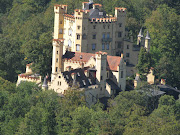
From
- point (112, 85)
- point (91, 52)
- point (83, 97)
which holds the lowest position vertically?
point (83, 97)

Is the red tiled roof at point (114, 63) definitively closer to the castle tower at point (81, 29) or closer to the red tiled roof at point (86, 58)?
the red tiled roof at point (86, 58)

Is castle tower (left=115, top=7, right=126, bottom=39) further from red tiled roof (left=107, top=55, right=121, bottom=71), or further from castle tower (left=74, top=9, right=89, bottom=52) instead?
red tiled roof (left=107, top=55, right=121, bottom=71)

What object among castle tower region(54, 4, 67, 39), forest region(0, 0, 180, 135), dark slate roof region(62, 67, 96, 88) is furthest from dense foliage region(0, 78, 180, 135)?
castle tower region(54, 4, 67, 39)

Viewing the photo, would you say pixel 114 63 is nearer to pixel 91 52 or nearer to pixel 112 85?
pixel 112 85

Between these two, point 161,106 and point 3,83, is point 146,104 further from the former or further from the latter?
point 3,83

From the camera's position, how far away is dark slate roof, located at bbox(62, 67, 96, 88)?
12212 centimetres

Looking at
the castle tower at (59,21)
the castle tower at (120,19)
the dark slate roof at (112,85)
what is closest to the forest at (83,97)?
the castle tower at (59,21)

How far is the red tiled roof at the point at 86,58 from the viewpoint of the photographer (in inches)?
5039

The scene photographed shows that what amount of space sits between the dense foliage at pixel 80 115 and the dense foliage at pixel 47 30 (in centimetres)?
1544

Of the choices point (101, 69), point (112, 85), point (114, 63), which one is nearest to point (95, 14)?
point (114, 63)

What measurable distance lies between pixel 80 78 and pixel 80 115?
12970 millimetres

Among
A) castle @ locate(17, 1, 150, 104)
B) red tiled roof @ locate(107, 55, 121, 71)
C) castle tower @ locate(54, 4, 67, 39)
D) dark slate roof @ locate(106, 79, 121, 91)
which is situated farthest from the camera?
castle tower @ locate(54, 4, 67, 39)

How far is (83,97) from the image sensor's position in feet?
390

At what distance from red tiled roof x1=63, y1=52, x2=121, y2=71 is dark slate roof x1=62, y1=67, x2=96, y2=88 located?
15.2ft
